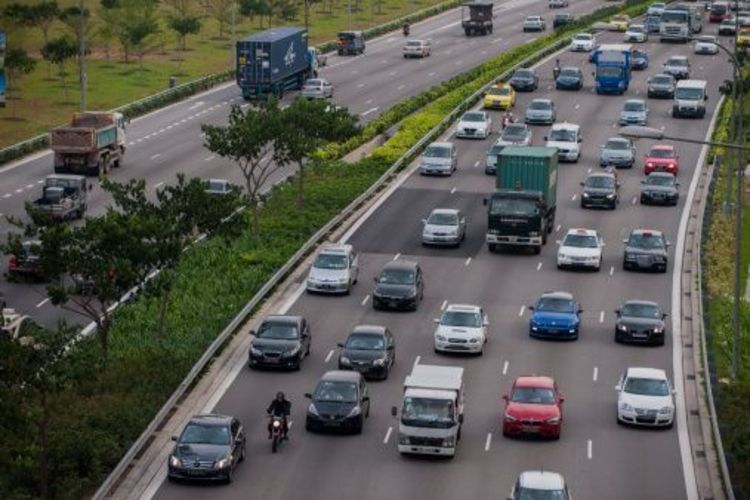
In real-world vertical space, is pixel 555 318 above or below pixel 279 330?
below

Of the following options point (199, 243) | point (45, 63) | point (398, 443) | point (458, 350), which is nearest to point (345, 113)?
point (199, 243)

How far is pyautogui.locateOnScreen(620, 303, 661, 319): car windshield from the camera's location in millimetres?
66688

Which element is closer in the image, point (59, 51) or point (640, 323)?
point (640, 323)

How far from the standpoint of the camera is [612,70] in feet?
406

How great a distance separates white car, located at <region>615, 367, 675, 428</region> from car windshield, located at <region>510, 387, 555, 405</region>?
8.15 feet

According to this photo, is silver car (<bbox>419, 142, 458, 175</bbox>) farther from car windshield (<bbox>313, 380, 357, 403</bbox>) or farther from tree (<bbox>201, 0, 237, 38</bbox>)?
tree (<bbox>201, 0, 237, 38</bbox>)

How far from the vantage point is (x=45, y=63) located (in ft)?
470

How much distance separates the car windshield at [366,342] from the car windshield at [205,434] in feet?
36.5

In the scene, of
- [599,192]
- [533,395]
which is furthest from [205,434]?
[599,192]

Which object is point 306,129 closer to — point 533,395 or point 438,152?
point 438,152

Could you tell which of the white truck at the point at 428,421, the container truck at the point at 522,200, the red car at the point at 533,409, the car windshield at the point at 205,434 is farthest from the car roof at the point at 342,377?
the container truck at the point at 522,200

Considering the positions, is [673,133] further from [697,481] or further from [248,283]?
[697,481]

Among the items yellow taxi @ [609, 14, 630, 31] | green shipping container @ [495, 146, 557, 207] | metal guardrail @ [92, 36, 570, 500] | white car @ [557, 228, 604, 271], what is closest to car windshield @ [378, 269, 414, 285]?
metal guardrail @ [92, 36, 570, 500]

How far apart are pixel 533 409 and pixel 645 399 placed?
376 cm
